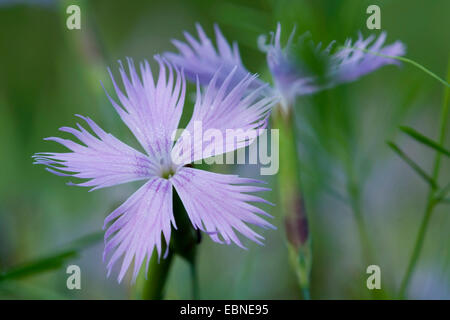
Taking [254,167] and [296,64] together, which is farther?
[254,167]

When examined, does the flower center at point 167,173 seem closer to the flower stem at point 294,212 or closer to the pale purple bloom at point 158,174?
the pale purple bloom at point 158,174

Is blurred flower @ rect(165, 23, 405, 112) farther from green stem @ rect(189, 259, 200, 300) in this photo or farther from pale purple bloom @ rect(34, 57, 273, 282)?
green stem @ rect(189, 259, 200, 300)

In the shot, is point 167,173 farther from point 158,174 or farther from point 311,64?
point 311,64

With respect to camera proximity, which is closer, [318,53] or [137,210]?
[137,210]

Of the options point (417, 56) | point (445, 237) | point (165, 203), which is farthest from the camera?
point (417, 56)

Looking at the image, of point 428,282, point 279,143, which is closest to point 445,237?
point 428,282

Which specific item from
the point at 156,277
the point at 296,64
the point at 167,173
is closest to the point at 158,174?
the point at 167,173
